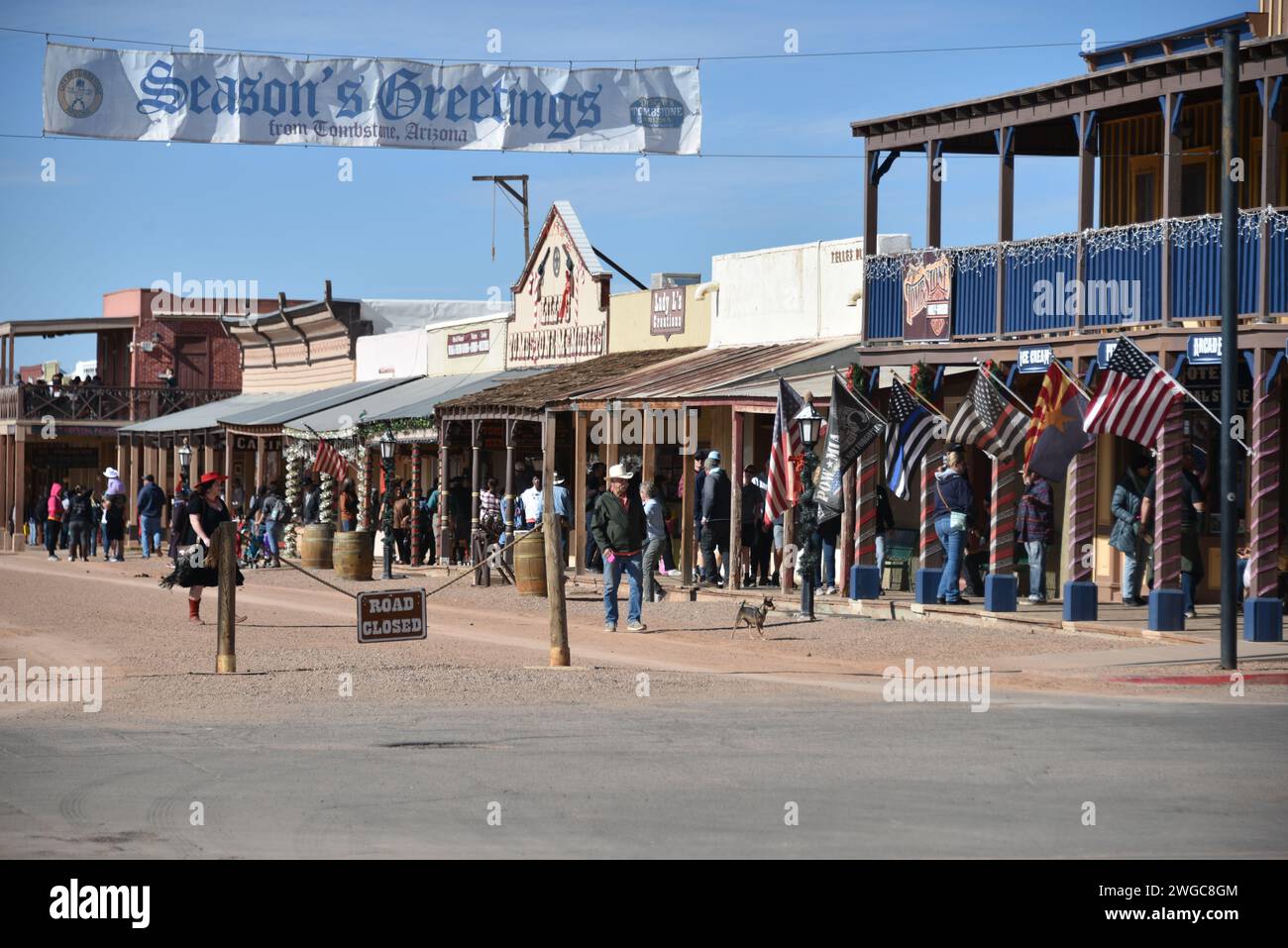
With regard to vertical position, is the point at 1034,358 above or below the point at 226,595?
above

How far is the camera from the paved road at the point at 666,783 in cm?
822

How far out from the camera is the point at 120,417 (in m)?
56.2

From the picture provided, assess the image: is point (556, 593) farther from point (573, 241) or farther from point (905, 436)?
point (573, 241)

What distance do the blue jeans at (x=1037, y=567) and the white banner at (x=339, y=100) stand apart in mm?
6429

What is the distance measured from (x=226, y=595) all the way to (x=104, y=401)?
4304 centimetres

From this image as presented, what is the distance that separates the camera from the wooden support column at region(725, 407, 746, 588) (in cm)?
2384

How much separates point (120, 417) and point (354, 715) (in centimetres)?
4538

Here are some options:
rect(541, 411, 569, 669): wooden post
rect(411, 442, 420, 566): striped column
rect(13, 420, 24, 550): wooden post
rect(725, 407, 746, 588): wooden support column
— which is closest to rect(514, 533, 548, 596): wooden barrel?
rect(725, 407, 746, 588): wooden support column

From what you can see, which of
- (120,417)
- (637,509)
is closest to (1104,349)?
(637,509)

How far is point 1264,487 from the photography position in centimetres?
1825

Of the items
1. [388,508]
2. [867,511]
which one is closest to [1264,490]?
[867,511]

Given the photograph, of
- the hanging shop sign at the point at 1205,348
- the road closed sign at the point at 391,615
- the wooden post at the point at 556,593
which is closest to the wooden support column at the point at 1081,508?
the hanging shop sign at the point at 1205,348

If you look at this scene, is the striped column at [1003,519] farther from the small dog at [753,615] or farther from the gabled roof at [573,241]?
the gabled roof at [573,241]
